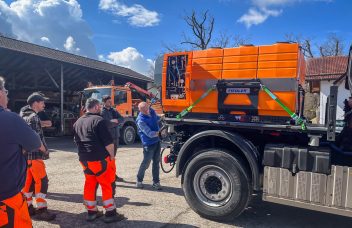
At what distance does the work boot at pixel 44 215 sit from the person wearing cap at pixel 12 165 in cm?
183

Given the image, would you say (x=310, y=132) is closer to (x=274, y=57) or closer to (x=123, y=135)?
(x=274, y=57)

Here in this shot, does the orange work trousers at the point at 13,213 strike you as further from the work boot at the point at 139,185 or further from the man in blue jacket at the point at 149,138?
the work boot at the point at 139,185

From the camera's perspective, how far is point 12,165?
2.61m

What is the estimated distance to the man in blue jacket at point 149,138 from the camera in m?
6.06

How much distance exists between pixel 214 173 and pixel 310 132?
1.43 meters

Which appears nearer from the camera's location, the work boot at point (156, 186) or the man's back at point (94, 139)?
the man's back at point (94, 139)

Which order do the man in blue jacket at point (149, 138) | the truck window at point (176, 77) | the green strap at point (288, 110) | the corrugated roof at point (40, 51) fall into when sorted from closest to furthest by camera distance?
the green strap at point (288, 110) < the truck window at point (176, 77) < the man in blue jacket at point (149, 138) < the corrugated roof at point (40, 51)

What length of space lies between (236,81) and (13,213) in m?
3.19

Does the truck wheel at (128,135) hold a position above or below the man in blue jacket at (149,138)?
below

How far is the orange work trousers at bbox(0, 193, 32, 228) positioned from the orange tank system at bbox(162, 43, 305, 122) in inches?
111

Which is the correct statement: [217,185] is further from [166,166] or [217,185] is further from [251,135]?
[166,166]

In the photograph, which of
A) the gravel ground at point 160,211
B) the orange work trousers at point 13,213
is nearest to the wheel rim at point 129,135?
the gravel ground at point 160,211

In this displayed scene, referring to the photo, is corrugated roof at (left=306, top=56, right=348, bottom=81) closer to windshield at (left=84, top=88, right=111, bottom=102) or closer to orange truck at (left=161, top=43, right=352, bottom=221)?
windshield at (left=84, top=88, right=111, bottom=102)

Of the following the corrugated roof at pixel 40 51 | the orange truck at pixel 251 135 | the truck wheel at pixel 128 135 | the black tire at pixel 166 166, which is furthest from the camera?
the corrugated roof at pixel 40 51
